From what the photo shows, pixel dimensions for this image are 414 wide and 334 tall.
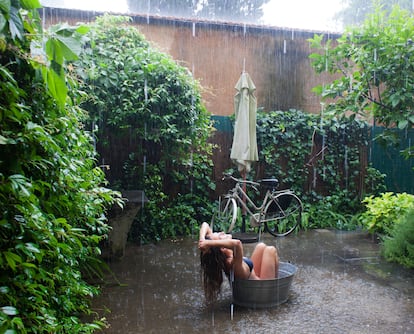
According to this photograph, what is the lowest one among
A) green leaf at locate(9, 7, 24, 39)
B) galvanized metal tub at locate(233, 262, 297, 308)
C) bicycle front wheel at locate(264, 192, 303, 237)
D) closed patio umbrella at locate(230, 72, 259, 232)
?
bicycle front wheel at locate(264, 192, 303, 237)

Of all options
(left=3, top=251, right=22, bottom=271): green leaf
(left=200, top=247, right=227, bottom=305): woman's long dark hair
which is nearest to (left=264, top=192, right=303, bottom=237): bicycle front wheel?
(left=200, top=247, right=227, bottom=305): woman's long dark hair

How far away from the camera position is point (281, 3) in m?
10.7

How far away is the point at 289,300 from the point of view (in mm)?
4207

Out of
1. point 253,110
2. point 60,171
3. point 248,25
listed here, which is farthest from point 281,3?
point 60,171

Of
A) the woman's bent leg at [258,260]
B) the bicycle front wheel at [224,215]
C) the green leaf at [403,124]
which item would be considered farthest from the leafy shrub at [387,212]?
the woman's bent leg at [258,260]

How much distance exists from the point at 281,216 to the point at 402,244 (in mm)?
2296

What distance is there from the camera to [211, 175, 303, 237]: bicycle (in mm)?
6926

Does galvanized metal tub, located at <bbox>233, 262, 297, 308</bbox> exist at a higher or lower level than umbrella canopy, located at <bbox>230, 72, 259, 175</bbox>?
lower

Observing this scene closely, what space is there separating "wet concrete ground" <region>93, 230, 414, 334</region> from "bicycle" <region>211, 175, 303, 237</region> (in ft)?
2.87

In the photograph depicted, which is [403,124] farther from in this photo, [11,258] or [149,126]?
[11,258]

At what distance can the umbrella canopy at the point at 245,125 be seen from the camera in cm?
707

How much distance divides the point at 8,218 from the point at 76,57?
0.83 metres

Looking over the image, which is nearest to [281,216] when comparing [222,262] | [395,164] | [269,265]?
[269,265]

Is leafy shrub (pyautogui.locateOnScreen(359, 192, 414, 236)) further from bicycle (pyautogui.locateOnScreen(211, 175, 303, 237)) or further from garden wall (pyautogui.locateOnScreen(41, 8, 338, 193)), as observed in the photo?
garden wall (pyautogui.locateOnScreen(41, 8, 338, 193))
